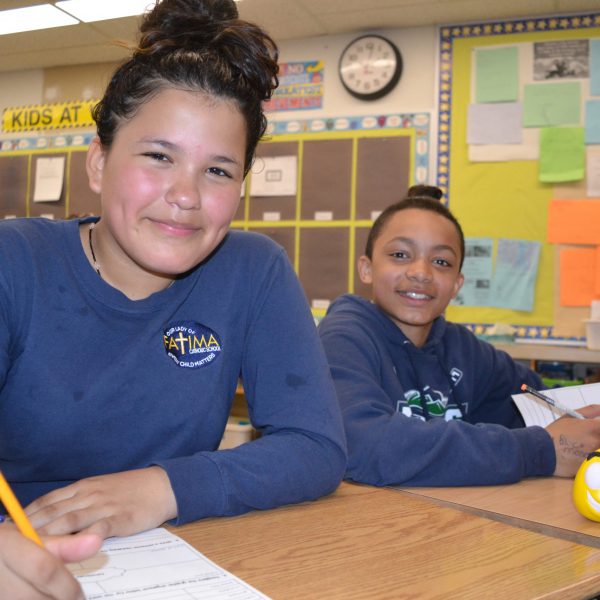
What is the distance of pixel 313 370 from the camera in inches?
37.5

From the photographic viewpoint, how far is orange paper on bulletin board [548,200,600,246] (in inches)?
115

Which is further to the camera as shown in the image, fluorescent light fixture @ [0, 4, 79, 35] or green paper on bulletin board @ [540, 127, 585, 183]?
fluorescent light fixture @ [0, 4, 79, 35]

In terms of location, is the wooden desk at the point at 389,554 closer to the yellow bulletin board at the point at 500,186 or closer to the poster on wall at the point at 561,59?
the yellow bulletin board at the point at 500,186

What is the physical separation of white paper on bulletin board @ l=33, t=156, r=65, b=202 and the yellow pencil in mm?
3614

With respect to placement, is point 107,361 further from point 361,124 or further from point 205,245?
point 361,124

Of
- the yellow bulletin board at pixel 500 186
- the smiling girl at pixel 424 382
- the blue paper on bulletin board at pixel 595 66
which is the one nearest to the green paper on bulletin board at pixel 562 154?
the yellow bulletin board at pixel 500 186

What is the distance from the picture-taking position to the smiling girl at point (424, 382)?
1.02 m

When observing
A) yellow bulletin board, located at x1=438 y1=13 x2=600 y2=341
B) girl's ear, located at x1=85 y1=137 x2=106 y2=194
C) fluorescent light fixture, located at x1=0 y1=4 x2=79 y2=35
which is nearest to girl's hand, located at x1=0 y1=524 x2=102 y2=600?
girl's ear, located at x1=85 y1=137 x2=106 y2=194

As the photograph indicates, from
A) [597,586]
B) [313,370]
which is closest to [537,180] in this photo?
[313,370]

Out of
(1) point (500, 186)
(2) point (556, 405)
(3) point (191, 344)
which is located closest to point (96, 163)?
(3) point (191, 344)

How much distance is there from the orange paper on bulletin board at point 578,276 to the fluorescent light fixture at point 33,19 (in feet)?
8.32

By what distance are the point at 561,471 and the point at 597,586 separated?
19.3 inches

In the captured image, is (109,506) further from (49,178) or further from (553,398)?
(49,178)

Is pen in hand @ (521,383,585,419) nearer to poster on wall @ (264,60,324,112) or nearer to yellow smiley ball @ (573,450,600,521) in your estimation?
yellow smiley ball @ (573,450,600,521)
